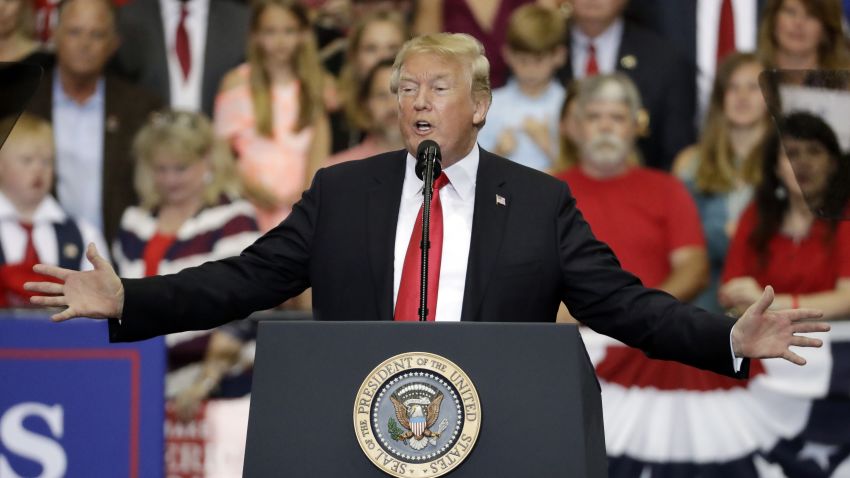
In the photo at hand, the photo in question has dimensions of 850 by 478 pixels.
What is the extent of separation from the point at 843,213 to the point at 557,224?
883mm

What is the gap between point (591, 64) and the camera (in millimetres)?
5535

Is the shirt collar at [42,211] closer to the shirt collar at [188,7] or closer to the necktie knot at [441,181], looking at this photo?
the shirt collar at [188,7]

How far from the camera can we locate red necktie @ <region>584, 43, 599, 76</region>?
5.52 meters

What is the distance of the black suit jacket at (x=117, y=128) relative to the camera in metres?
5.63

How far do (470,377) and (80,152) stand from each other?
13.1ft

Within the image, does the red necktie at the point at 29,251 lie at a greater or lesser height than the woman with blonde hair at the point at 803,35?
lesser

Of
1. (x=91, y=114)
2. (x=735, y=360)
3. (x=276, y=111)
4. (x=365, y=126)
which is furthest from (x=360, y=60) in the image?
(x=735, y=360)

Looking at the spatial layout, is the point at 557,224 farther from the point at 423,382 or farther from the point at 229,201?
the point at 229,201

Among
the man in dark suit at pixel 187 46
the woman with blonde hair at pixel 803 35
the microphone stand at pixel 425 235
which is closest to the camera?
the microphone stand at pixel 425 235

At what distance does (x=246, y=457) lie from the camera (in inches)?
86.0

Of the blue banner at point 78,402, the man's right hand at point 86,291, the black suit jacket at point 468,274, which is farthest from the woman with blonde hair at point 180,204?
the man's right hand at point 86,291

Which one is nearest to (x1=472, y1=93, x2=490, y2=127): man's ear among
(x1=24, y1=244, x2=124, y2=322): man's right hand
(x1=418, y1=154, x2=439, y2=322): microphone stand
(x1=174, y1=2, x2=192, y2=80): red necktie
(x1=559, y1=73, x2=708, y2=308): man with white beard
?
(x1=418, y1=154, x2=439, y2=322): microphone stand

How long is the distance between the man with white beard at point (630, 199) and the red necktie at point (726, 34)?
42cm

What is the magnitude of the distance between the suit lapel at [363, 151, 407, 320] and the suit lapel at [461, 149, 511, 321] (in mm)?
167
